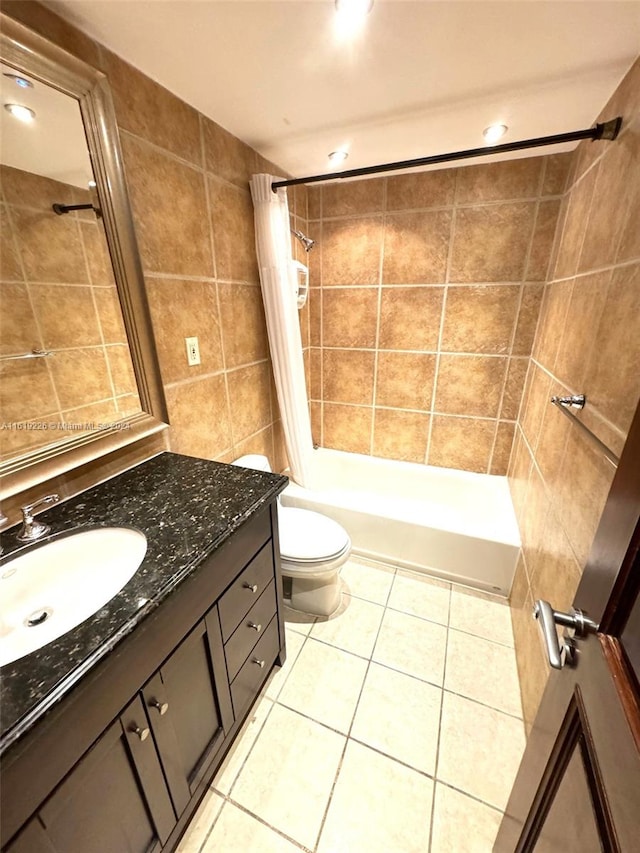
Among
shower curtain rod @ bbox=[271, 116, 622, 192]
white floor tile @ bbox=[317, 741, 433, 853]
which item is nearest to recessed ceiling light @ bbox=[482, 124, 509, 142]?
shower curtain rod @ bbox=[271, 116, 622, 192]

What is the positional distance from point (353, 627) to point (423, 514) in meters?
0.81

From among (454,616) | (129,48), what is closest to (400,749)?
(454,616)

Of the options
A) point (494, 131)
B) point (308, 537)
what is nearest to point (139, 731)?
point (308, 537)

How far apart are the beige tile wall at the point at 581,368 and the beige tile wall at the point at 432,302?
196 mm

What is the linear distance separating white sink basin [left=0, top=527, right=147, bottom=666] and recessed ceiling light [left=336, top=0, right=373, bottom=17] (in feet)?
4.71

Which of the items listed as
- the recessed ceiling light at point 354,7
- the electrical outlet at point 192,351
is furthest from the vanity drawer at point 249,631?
the recessed ceiling light at point 354,7

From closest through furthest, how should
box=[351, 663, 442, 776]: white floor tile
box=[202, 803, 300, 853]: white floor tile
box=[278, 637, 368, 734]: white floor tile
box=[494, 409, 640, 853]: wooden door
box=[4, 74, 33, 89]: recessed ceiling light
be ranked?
box=[494, 409, 640, 853]: wooden door < box=[4, 74, 33, 89]: recessed ceiling light < box=[202, 803, 300, 853]: white floor tile < box=[351, 663, 442, 776]: white floor tile < box=[278, 637, 368, 734]: white floor tile

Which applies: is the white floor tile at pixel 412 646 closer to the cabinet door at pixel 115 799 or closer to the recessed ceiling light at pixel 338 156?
the cabinet door at pixel 115 799

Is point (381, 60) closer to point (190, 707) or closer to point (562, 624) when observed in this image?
point (562, 624)

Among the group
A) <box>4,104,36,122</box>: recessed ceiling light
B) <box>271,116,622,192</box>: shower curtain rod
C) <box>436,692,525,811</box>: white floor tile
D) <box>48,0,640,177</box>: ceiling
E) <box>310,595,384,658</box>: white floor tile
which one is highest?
<box>48,0,640,177</box>: ceiling

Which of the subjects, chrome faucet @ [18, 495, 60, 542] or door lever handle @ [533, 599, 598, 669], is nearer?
door lever handle @ [533, 599, 598, 669]

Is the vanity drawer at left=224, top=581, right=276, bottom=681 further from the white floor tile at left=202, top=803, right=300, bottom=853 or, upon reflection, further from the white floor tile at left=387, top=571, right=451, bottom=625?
the white floor tile at left=387, top=571, right=451, bottom=625

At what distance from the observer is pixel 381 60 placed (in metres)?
1.04

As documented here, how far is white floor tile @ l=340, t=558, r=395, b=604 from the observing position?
180 cm
